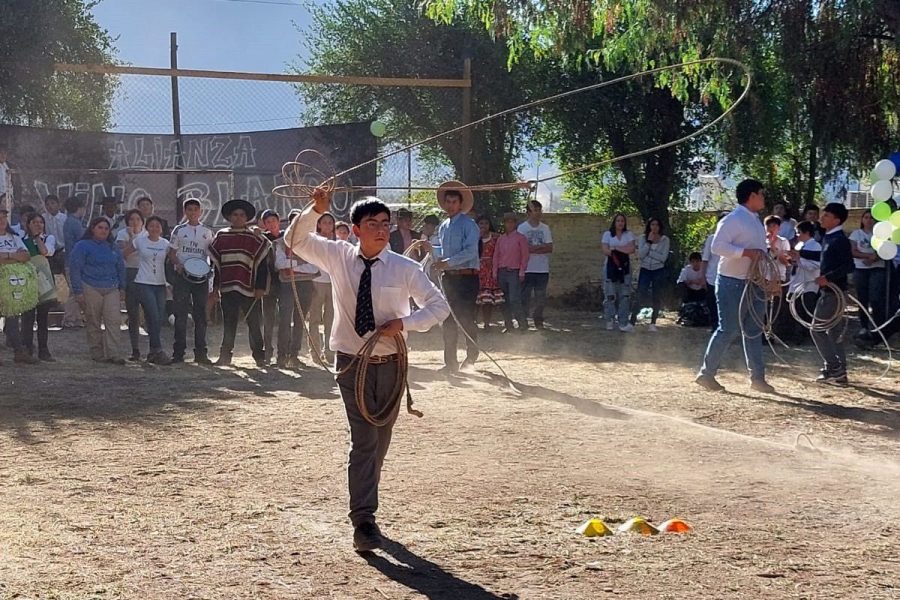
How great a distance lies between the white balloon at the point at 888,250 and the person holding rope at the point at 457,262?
148 inches

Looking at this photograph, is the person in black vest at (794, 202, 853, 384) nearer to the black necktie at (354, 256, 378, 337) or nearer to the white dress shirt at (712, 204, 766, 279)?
the white dress shirt at (712, 204, 766, 279)

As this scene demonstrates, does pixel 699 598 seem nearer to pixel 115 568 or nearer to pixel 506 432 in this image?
pixel 115 568

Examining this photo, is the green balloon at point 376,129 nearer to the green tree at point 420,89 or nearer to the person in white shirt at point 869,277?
the green tree at point 420,89

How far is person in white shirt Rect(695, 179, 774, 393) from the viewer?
34.9ft

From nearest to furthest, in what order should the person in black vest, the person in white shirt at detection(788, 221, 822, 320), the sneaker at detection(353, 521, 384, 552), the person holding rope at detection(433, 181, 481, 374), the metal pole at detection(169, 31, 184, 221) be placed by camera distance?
1. the sneaker at detection(353, 521, 384, 552)
2. the person holding rope at detection(433, 181, 481, 374)
3. the person in black vest
4. the person in white shirt at detection(788, 221, 822, 320)
5. the metal pole at detection(169, 31, 184, 221)

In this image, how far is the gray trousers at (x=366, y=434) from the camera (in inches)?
224

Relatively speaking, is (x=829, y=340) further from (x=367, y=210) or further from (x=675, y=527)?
(x=367, y=210)

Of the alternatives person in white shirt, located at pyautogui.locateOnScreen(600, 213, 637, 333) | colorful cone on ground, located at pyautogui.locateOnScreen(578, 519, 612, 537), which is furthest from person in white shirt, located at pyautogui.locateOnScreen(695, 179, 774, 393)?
person in white shirt, located at pyautogui.locateOnScreen(600, 213, 637, 333)

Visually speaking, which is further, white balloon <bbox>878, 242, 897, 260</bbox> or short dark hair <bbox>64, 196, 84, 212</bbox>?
short dark hair <bbox>64, 196, 84, 212</bbox>

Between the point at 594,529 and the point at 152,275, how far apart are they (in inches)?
319

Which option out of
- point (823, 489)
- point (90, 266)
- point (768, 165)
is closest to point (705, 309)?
point (768, 165)

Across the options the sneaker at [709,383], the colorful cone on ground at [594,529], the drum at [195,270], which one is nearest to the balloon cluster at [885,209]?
the sneaker at [709,383]

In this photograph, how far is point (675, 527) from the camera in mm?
5953

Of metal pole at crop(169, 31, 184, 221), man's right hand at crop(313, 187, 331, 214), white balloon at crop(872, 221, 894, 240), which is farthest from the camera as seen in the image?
metal pole at crop(169, 31, 184, 221)
